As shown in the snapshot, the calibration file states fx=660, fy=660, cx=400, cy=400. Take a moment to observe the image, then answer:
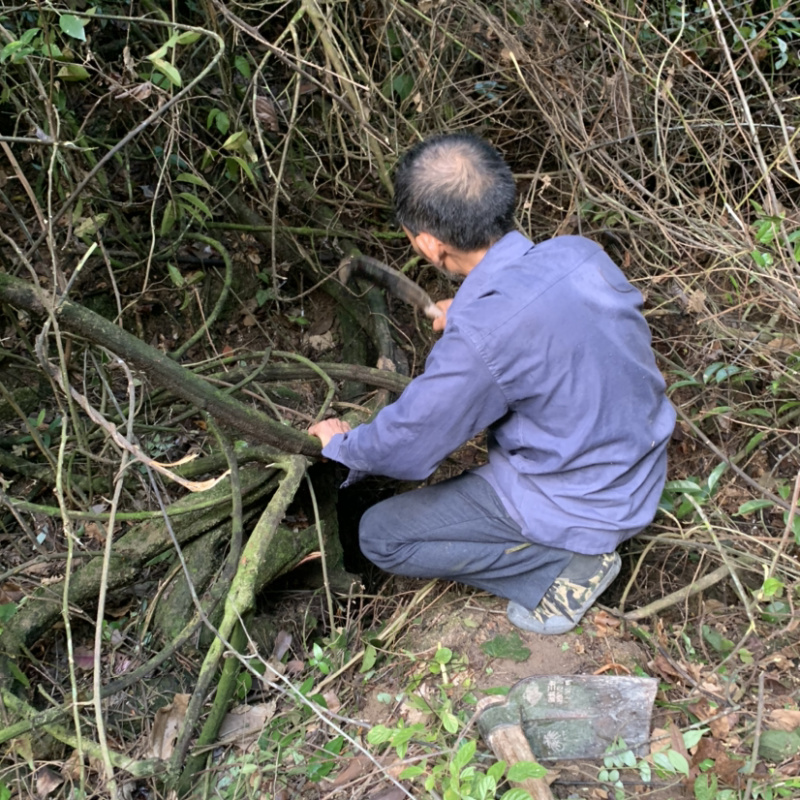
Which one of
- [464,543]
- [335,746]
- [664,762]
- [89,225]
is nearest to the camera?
[664,762]

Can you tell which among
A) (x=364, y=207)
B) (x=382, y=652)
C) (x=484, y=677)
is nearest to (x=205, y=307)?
(x=364, y=207)

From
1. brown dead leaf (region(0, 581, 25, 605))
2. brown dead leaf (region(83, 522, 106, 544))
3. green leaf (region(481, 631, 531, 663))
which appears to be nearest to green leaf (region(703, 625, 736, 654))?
green leaf (region(481, 631, 531, 663))

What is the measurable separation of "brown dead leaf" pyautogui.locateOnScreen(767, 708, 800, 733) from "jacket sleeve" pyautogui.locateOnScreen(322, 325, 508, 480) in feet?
4.02

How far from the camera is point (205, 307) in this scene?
3.94 metres

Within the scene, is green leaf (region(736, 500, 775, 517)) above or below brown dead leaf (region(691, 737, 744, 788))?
above

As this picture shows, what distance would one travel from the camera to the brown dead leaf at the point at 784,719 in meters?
1.95

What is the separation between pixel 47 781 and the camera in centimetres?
217

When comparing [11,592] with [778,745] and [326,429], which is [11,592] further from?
[778,745]

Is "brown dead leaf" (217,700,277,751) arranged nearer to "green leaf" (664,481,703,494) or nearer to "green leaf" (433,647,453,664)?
"green leaf" (433,647,453,664)

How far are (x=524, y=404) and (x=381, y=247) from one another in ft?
6.69

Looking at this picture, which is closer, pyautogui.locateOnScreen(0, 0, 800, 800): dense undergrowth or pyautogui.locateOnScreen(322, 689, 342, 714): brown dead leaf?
pyautogui.locateOnScreen(0, 0, 800, 800): dense undergrowth

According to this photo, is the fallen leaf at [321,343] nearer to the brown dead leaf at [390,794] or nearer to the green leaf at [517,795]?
the brown dead leaf at [390,794]

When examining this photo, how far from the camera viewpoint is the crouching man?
1.90 m

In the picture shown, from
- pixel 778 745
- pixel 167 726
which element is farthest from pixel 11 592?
pixel 778 745
